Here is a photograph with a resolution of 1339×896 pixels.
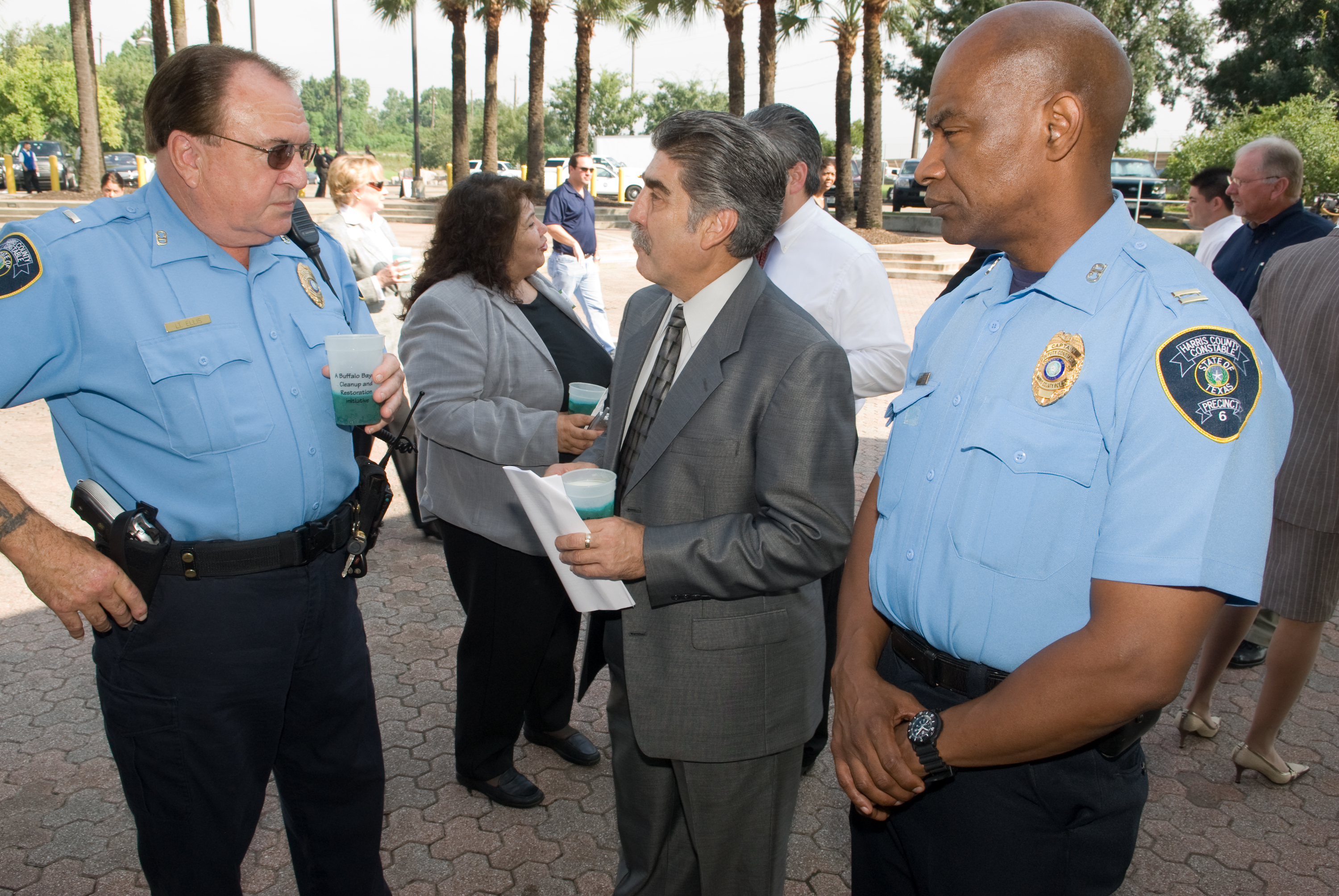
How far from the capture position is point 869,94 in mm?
20438

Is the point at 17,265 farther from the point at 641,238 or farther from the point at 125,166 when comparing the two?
the point at 125,166

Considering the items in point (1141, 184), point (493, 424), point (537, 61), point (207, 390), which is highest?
point (537, 61)

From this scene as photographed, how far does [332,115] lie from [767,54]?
122 metres

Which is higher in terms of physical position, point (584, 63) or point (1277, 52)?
point (1277, 52)

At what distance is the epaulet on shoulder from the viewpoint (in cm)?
193

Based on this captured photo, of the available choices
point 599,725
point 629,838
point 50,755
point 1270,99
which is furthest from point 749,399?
point 1270,99

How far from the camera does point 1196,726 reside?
371 cm

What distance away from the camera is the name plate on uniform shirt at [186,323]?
6.60 feet

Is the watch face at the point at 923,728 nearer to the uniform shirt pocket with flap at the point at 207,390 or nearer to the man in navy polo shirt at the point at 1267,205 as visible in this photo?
the uniform shirt pocket with flap at the point at 207,390

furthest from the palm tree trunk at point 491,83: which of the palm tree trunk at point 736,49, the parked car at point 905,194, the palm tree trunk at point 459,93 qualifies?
the parked car at point 905,194

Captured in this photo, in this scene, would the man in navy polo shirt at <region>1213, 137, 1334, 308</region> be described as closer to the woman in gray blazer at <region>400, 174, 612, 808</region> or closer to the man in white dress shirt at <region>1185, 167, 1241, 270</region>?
the man in white dress shirt at <region>1185, 167, 1241, 270</region>

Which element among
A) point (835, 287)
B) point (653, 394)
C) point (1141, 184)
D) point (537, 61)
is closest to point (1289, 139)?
point (1141, 184)

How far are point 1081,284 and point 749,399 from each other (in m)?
0.73

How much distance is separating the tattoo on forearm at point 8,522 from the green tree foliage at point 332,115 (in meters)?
111
